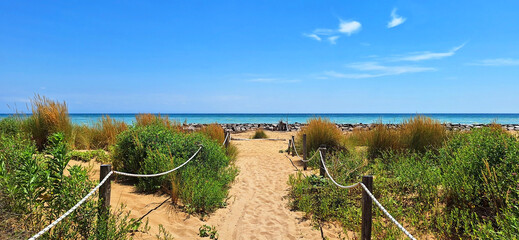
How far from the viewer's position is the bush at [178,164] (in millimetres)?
5496

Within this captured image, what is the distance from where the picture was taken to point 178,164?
6332 millimetres

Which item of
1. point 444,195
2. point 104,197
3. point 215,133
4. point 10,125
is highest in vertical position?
point 10,125

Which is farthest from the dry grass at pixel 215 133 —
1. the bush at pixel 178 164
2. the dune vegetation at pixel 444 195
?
the dune vegetation at pixel 444 195

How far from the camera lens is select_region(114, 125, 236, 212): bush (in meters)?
5.50

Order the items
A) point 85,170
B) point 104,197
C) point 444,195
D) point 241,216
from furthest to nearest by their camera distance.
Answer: point 241,216 → point 444,195 → point 104,197 → point 85,170

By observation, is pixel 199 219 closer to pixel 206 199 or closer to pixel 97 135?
pixel 206 199

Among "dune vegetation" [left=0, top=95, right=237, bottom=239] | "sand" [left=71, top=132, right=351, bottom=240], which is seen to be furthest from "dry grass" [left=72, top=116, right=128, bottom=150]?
"sand" [left=71, top=132, right=351, bottom=240]

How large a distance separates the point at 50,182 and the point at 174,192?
8.05ft

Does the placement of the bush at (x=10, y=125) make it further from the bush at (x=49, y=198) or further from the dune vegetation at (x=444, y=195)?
the dune vegetation at (x=444, y=195)

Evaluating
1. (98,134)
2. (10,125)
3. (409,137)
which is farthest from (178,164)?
(409,137)

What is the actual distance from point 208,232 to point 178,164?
7.11 feet

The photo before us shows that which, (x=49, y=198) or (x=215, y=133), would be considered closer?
(x=49, y=198)

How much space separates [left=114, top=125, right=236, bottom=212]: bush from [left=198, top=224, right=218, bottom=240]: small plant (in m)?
0.68

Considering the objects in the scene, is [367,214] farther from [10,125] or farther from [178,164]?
[10,125]
